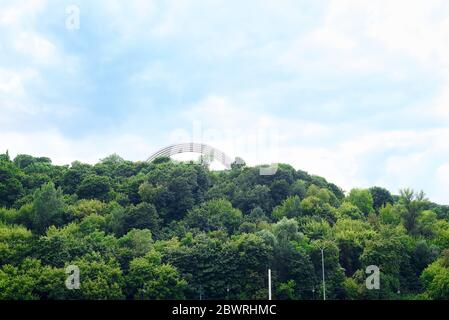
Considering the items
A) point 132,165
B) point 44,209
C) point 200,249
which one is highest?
point 132,165

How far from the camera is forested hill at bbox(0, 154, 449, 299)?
4388 cm

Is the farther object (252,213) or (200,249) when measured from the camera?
(252,213)

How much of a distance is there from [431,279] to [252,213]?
19.1 metres

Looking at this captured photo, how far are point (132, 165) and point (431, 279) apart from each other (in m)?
37.6

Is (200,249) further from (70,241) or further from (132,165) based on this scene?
(132,165)

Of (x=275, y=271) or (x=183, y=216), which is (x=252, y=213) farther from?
(x=275, y=271)

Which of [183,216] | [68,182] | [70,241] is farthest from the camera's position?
[68,182]

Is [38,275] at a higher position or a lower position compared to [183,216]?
lower

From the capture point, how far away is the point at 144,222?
55.3 metres

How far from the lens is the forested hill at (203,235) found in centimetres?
4388

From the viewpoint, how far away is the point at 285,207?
62.2m

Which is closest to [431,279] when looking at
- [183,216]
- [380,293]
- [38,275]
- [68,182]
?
[380,293]

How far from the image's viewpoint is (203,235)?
50.4 metres

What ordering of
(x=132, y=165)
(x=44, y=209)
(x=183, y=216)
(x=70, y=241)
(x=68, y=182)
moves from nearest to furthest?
(x=70, y=241)
(x=44, y=209)
(x=183, y=216)
(x=68, y=182)
(x=132, y=165)
